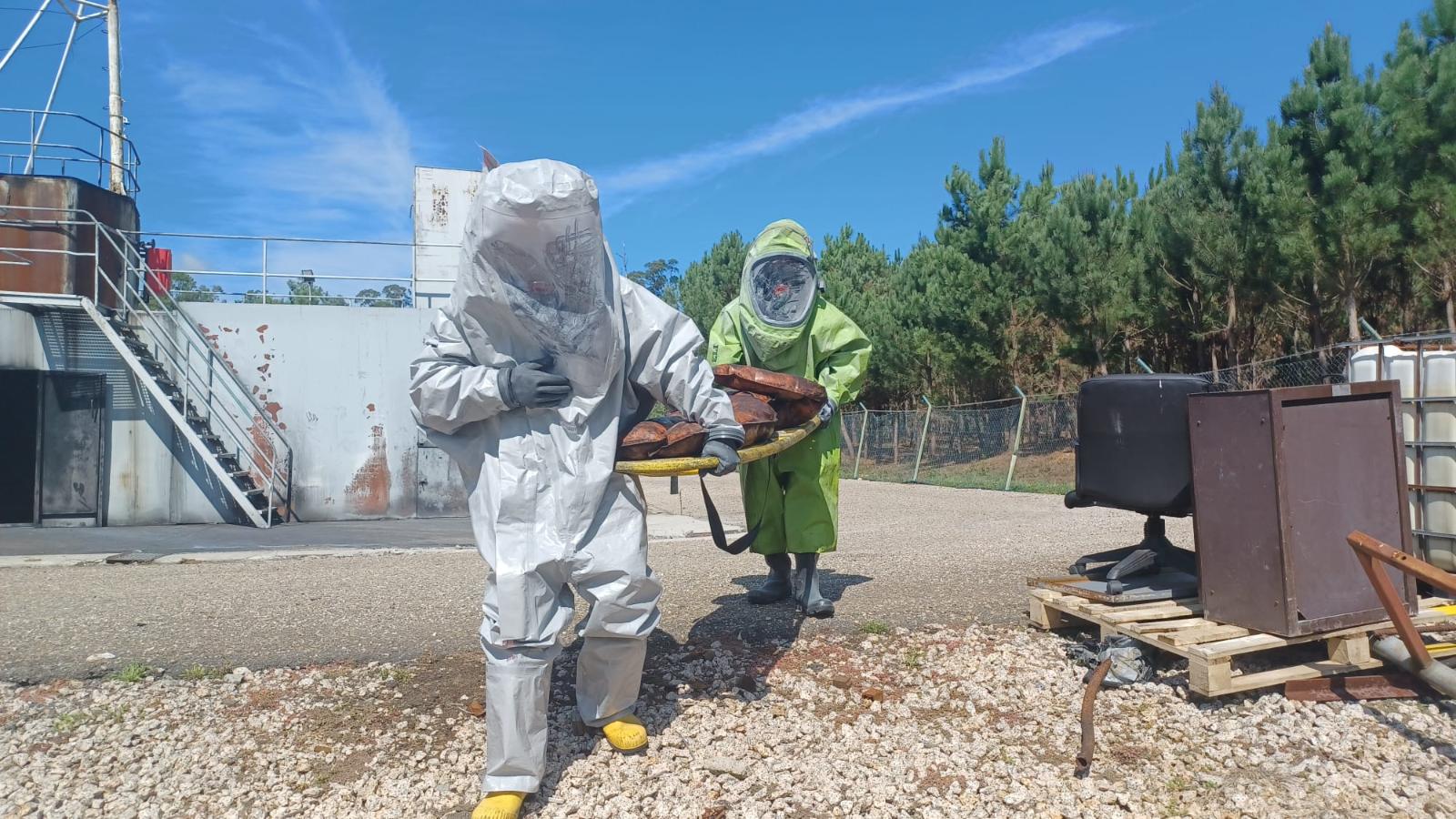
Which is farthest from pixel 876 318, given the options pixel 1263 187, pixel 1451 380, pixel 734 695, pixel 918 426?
pixel 734 695

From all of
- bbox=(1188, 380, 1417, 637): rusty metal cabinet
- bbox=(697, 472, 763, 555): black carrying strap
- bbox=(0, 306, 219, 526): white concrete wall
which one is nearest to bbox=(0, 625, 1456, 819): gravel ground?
bbox=(1188, 380, 1417, 637): rusty metal cabinet

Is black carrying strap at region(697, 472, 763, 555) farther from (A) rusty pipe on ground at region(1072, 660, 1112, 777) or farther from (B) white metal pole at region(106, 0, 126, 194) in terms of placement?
(B) white metal pole at region(106, 0, 126, 194)

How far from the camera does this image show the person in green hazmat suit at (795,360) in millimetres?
4527

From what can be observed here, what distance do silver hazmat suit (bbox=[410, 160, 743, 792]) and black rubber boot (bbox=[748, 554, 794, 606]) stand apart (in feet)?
6.89

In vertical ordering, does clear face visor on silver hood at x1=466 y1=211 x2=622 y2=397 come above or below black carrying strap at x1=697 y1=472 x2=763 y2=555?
above

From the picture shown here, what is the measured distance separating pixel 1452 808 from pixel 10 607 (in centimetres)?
750

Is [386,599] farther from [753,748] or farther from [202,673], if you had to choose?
[753,748]

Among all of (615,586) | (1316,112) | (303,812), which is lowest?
(303,812)

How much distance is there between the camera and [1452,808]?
2576 mm

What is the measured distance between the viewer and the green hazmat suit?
4.54 m

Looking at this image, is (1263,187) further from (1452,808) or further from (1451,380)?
(1452,808)

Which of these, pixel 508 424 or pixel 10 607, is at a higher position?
pixel 508 424

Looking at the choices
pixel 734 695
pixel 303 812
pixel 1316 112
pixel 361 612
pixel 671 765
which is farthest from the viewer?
pixel 1316 112

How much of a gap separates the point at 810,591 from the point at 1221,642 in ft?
6.77
